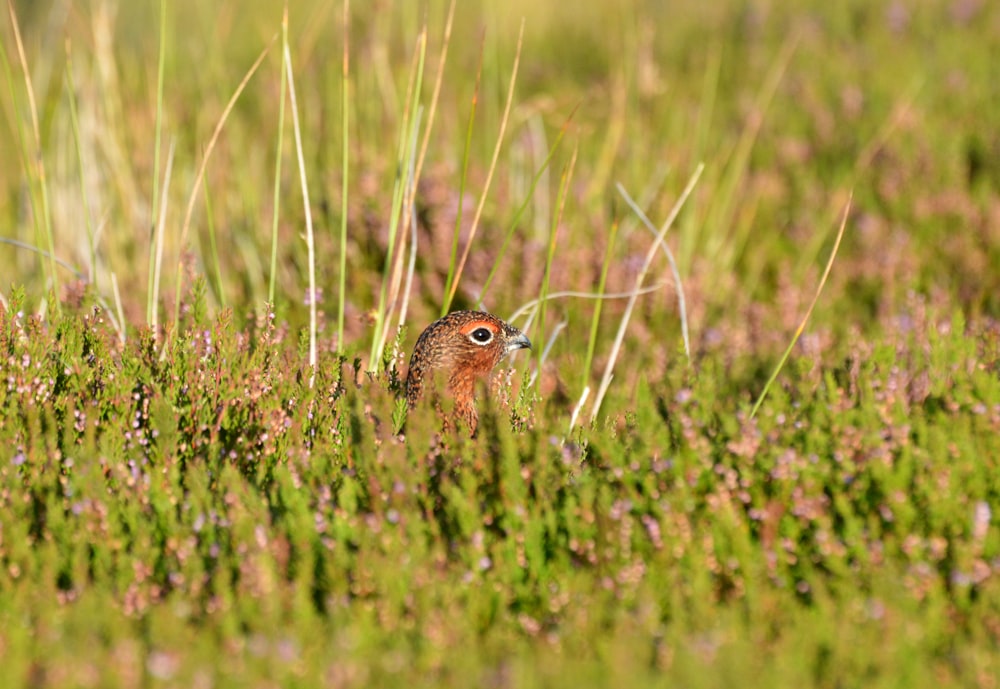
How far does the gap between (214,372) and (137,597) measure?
0.90 metres

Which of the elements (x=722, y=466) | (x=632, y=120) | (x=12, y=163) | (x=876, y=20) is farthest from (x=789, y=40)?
(x=722, y=466)

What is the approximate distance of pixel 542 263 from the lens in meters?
5.77

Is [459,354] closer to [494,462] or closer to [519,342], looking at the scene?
[519,342]

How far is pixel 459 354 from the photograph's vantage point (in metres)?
3.71

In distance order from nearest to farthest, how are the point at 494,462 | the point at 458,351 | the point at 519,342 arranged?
1. the point at 494,462
2. the point at 458,351
3. the point at 519,342

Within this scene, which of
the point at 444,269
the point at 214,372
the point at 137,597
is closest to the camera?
the point at 137,597

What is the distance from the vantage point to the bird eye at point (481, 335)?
372 centimetres

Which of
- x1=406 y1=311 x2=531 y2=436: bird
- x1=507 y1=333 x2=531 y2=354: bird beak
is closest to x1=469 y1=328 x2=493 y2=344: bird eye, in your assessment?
x1=406 y1=311 x2=531 y2=436: bird

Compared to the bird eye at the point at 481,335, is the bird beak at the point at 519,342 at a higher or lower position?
lower

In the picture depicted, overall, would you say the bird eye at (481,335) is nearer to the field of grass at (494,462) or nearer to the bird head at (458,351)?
the bird head at (458,351)

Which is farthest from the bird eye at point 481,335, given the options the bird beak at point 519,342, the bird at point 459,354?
the bird beak at point 519,342

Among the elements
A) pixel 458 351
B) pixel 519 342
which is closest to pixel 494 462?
pixel 458 351

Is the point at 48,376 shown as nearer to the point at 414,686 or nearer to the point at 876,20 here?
the point at 414,686

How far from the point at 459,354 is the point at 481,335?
4.1 inches
